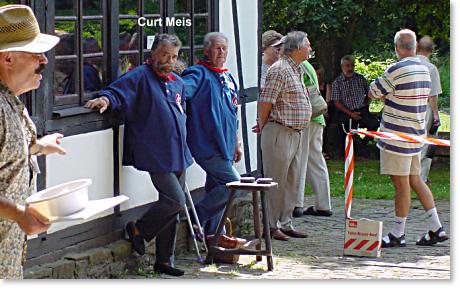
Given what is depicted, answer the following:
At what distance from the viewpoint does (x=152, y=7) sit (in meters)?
6.14

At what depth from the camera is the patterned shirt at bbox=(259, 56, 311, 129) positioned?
22.9 feet

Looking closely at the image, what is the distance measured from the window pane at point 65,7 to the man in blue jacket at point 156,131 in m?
0.50

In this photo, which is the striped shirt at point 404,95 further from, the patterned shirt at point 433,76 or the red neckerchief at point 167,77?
the red neckerchief at point 167,77

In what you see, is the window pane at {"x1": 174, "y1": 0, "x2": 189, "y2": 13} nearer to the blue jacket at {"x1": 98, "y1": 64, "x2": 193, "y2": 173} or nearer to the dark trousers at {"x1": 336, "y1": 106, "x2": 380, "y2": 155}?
the blue jacket at {"x1": 98, "y1": 64, "x2": 193, "y2": 173}

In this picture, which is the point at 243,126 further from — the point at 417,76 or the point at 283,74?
the point at 417,76

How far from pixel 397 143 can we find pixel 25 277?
2.57 metres

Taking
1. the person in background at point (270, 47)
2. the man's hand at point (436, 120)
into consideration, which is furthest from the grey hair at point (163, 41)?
the person in background at point (270, 47)

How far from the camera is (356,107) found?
8781 mm

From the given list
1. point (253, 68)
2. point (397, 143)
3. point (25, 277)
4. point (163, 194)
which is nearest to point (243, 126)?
point (253, 68)

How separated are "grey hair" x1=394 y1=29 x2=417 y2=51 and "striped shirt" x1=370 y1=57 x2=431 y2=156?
82 millimetres

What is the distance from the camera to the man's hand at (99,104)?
5.49m

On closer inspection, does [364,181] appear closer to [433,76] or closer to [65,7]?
[433,76]

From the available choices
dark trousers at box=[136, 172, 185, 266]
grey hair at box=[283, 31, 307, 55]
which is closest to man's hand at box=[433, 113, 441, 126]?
grey hair at box=[283, 31, 307, 55]

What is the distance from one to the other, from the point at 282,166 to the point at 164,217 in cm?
148
